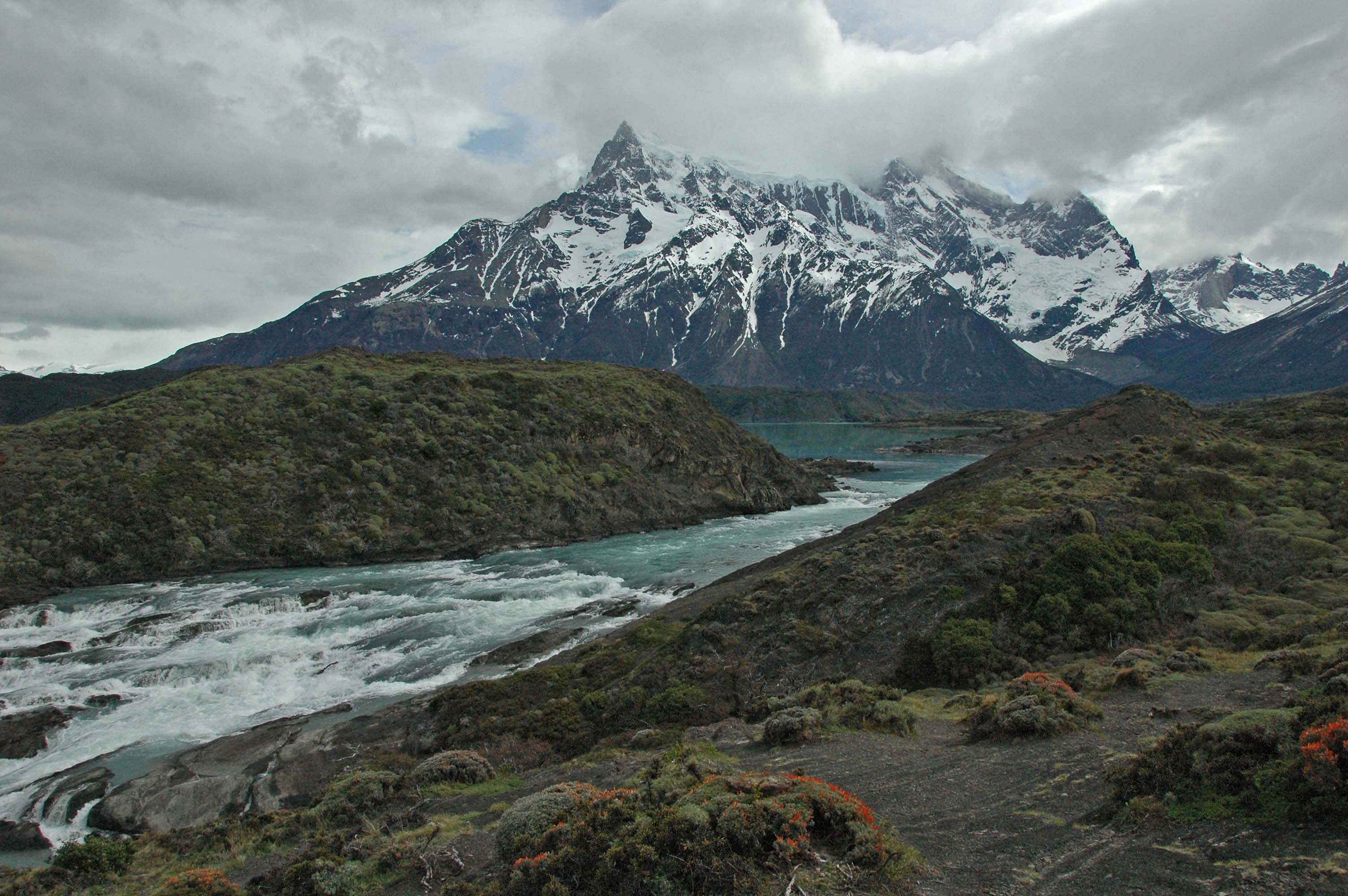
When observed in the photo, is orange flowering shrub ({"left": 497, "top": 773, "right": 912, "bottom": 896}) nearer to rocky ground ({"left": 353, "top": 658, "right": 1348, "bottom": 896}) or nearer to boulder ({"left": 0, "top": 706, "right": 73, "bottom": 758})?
rocky ground ({"left": 353, "top": 658, "right": 1348, "bottom": 896})

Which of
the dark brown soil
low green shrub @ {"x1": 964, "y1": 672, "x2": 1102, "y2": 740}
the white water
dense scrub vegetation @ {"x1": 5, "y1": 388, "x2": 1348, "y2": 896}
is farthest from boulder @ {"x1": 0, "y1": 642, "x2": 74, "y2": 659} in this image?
low green shrub @ {"x1": 964, "y1": 672, "x2": 1102, "y2": 740}

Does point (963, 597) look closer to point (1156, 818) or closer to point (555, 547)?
point (1156, 818)

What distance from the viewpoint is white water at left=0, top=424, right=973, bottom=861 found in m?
23.2

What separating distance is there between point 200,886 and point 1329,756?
48.8ft

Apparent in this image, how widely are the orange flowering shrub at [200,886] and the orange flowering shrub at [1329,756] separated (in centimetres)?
1402

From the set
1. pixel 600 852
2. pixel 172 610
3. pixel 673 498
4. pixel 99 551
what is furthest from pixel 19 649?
pixel 673 498

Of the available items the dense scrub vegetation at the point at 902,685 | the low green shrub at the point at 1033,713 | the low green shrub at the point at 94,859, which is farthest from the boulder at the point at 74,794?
the low green shrub at the point at 1033,713

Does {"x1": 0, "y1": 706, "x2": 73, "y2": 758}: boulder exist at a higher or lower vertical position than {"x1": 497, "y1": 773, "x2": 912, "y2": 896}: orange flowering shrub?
lower

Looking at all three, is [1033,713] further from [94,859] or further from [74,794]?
[74,794]

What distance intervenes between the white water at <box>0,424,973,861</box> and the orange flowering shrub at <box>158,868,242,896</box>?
1029 cm

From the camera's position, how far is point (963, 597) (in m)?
20.5

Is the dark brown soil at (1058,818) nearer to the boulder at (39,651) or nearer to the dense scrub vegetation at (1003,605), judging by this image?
the dense scrub vegetation at (1003,605)

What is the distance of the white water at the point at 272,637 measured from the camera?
23156mm

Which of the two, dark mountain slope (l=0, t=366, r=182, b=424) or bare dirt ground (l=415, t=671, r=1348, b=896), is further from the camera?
dark mountain slope (l=0, t=366, r=182, b=424)
